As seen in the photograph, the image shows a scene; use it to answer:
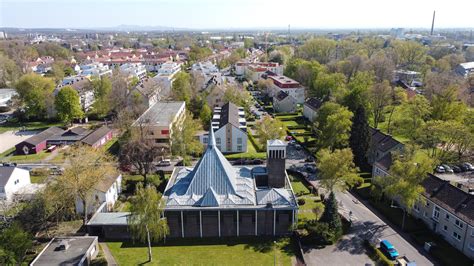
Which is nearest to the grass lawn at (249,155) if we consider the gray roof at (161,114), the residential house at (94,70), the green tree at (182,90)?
the gray roof at (161,114)

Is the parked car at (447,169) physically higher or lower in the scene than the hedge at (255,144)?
higher

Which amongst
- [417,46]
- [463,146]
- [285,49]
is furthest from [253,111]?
[285,49]

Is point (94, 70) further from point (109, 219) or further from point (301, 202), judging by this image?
point (301, 202)

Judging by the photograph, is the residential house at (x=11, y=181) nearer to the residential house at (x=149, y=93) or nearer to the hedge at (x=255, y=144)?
the hedge at (x=255, y=144)

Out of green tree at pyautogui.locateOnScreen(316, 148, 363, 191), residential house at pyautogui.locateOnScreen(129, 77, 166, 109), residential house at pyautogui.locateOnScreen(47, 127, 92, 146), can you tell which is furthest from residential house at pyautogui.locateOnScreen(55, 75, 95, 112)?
green tree at pyautogui.locateOnScreen(316, 148, 363, 191)

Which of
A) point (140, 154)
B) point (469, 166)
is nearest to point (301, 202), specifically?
point (140, 154)
